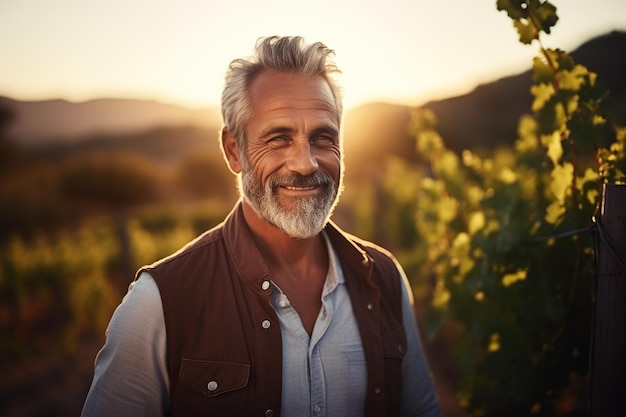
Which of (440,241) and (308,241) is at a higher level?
(308,241)

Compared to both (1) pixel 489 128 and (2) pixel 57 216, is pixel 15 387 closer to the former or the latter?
(2) pixel 57 216

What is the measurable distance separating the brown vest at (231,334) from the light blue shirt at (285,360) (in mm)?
44

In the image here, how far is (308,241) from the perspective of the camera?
6.72 feet

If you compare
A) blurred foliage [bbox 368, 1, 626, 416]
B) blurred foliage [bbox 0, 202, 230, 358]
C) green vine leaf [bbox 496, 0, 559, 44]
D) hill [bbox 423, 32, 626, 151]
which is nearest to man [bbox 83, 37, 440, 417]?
blurred foliage [bbox 368, 1, 626, 416]

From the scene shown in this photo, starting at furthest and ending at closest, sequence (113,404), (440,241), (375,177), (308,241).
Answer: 1. (375,177)
2. (440,241)
3. (308,241)
4. (113,404)

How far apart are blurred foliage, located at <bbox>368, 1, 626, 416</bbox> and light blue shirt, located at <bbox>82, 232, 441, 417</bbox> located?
2.83ft

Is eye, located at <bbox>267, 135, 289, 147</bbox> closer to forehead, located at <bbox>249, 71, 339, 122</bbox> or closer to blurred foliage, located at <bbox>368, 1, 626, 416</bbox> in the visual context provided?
forehead, located at <bbox>249, 71, 339, 122</bbox>

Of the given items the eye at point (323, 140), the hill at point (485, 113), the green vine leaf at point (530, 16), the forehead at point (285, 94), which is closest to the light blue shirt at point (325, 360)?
the eye at point (323, 140)

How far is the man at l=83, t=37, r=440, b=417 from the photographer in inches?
61.3

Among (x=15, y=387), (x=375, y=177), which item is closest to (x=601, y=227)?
(x=15, y=387)

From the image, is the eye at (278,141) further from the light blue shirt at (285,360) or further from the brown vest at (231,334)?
the light blue shirt at (285,360)

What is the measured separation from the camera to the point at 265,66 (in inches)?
74.2

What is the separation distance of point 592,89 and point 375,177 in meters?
7.93

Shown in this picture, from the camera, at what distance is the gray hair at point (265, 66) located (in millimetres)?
1859
